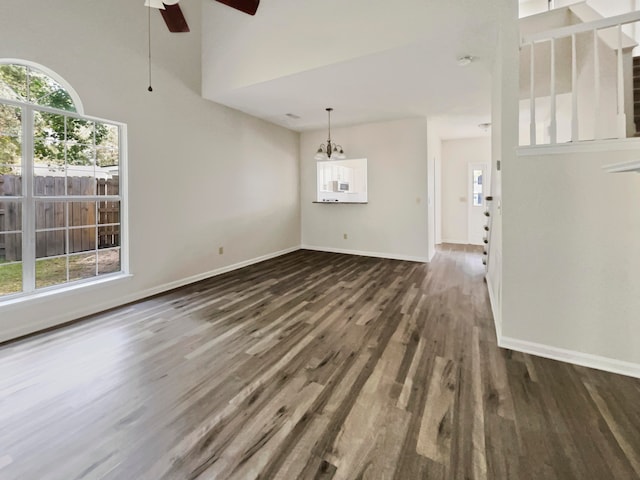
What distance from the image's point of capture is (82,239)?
3.35m

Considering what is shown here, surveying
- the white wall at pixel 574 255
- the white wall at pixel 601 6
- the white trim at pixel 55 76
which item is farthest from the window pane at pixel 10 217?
the white wall at pixel 601 6

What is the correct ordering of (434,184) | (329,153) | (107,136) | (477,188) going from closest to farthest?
(107,136) → (329,153) → (434,184) → (477,188)

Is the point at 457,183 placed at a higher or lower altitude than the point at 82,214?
higher

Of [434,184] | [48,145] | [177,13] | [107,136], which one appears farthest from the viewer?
[434,184]


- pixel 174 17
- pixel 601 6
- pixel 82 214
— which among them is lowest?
pixel 82 214

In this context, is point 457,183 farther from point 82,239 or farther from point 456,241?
point 82,239

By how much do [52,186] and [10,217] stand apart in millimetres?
457

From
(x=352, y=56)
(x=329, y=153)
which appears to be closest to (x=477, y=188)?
(x=329, y=153)

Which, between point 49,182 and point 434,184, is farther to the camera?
point 434,184

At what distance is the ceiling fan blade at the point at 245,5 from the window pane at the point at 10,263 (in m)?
2.96

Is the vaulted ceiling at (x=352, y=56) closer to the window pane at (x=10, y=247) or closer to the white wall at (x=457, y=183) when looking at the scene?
the white wall at (x=457, y=183)

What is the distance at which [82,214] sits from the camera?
3.35 meters

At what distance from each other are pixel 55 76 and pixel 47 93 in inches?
7.2

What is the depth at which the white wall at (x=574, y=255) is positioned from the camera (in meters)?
2.05
